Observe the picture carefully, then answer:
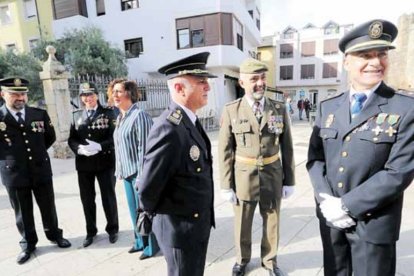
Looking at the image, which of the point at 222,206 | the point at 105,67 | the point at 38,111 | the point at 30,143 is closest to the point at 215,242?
the point at 222,206

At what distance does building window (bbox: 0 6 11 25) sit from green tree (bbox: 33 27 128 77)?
29.5 ft

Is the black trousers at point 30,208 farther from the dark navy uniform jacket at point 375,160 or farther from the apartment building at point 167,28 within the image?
the apartment building at point 167,28

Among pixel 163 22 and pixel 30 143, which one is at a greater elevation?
pixel 163 22

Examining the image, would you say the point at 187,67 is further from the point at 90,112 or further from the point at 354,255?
the point at 90,112

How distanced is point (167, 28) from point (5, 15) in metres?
14.0

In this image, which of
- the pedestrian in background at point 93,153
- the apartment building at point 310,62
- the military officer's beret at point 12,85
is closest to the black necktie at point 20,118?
the military officer's beret at point 12,85

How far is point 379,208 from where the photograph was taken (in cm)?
161

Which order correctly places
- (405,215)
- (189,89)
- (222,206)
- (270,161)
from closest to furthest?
(189,89)
(270,161)
(405,215)
(222,206)

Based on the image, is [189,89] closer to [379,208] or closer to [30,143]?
[379,208]

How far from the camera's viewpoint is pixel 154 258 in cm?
296

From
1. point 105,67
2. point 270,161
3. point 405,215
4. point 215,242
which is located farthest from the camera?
point 105,67

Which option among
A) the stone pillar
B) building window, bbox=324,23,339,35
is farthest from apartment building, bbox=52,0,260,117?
building window, bbox=324,23,339,35

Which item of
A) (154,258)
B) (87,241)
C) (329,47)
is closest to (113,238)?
(87,241)

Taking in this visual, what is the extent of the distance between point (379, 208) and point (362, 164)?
274mm
